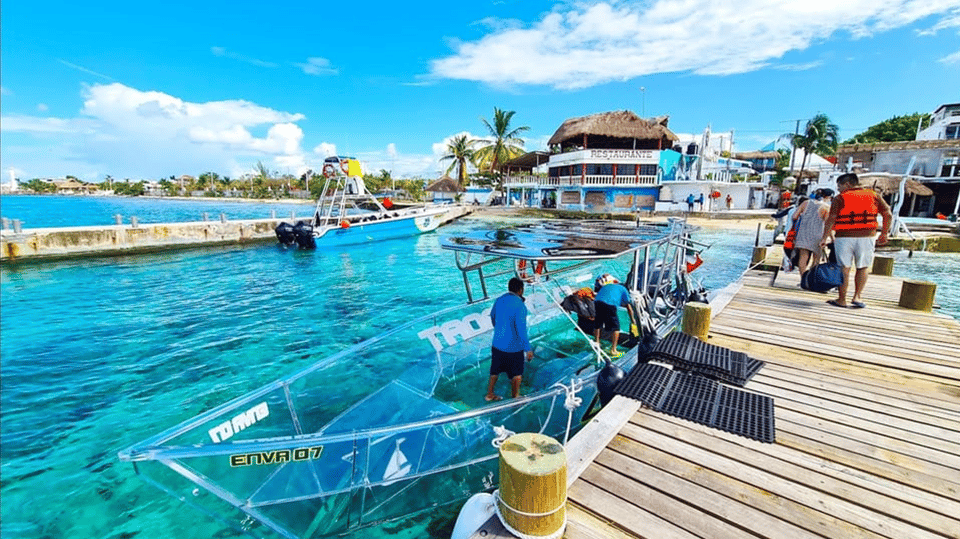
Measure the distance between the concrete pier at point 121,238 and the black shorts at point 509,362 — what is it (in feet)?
80.0

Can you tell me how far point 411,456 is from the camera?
152 inches

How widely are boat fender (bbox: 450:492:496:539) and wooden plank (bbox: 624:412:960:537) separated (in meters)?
1.31

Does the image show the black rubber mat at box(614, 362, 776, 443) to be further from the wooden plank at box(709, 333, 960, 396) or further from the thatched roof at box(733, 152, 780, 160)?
the thatched roof at box(733, 152, 780, 160)

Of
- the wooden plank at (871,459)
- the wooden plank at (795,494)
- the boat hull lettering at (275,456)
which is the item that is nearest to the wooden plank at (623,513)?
the wooden plank at (795,494)

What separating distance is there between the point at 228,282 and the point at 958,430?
61.2 ft

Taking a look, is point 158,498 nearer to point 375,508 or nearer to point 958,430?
point 375,508

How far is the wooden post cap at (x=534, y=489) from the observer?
7.36 feet

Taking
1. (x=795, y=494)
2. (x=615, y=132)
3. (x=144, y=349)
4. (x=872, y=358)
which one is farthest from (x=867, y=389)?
(x=615, y=132)

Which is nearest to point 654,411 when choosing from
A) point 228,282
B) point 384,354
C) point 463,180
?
point 384,354

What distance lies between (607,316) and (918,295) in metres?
5.45

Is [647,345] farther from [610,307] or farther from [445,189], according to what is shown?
[445,189]

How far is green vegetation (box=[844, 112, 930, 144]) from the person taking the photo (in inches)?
1907

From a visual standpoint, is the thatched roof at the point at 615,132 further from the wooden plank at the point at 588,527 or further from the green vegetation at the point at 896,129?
the wooden plank at the point at 588,527

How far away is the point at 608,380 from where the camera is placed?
14.3 feet
